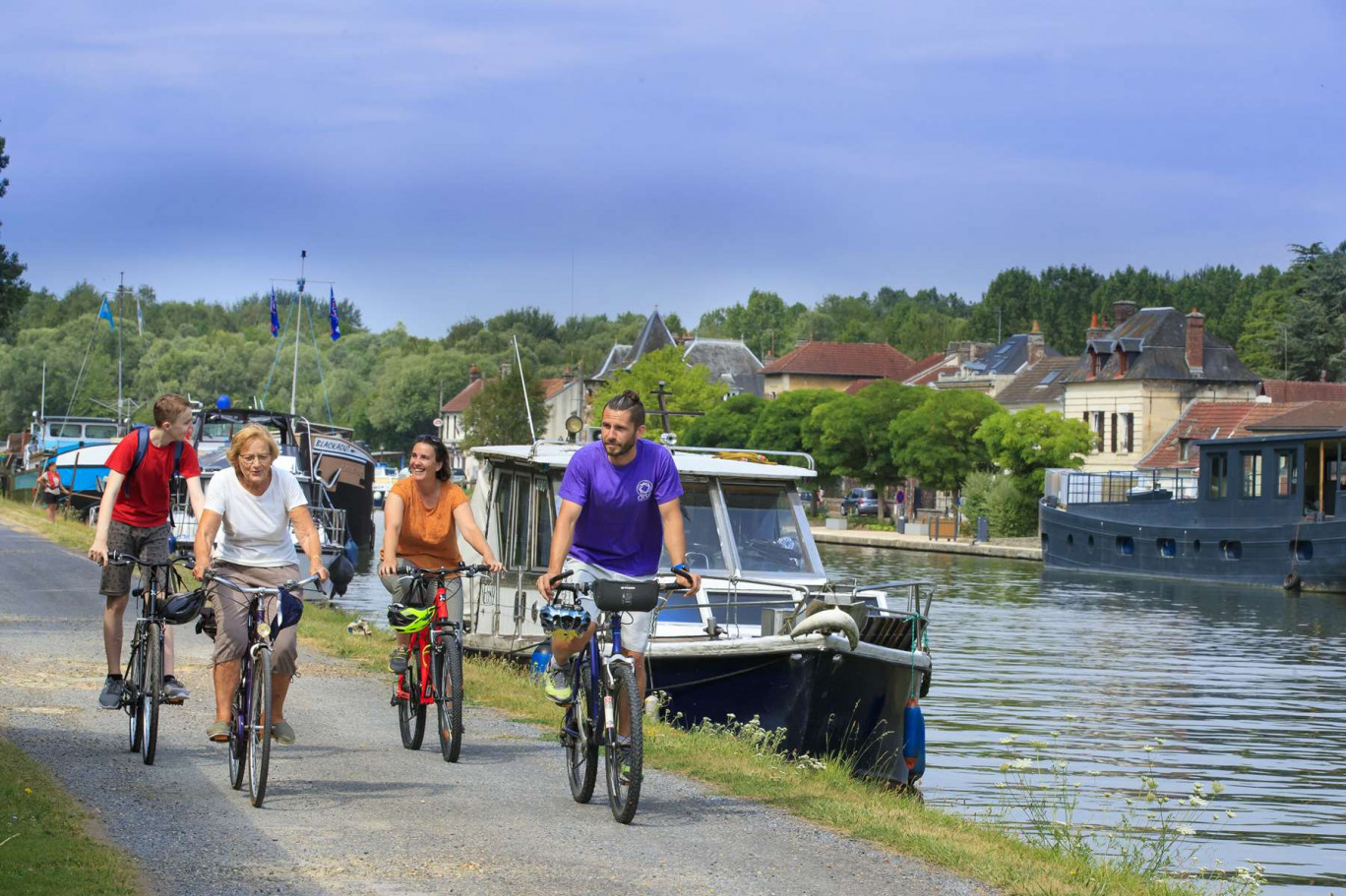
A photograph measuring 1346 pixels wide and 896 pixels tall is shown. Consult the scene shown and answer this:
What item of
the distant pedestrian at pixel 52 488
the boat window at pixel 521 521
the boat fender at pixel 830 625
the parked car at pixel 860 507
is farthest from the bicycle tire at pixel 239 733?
the parked car at pixel 860 507

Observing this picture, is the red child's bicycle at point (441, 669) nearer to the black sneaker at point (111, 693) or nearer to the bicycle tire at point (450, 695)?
the bicycle tire at point (450, 695)

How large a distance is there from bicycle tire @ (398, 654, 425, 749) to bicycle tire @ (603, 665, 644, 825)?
2.37m

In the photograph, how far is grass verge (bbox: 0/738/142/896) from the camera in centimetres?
668

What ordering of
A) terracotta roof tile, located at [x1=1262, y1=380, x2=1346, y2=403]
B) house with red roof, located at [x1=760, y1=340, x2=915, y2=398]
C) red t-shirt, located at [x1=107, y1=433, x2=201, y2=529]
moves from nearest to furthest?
red t-shirt, located at [x1=107, y1=433, x2=201, y2=529], terracotta roof tile, located at [x1=1262, y1=380, x2=1346, y2=403], house with red roof, located at [x1=760, y1=340, x2=915, y2=398]

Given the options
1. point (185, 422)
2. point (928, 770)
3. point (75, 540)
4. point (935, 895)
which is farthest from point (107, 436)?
point (935, 895)

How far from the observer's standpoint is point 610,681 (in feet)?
27.0

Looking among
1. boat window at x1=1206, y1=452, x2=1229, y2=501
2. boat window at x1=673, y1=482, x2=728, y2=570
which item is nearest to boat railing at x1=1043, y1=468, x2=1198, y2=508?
boat window at x1=1206, y1=452, x2=1229, y2=501

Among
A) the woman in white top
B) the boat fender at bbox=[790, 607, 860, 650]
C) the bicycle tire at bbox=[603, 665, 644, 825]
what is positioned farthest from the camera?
the boat fender at bbox=[790, 607, 860, 650]

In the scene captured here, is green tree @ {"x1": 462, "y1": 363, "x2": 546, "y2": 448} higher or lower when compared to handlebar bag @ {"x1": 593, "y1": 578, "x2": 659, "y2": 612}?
higher

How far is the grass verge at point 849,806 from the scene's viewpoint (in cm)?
764

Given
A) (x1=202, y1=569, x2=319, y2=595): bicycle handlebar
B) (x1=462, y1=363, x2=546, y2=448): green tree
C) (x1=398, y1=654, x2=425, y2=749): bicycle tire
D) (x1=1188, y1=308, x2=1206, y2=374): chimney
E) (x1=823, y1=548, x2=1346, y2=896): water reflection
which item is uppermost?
(x1=1188, y1=308, x2=1206, y2=374): chimney

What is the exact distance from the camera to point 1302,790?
1705 centimetres

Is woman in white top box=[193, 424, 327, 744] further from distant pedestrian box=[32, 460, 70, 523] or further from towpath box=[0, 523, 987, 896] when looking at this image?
distant pedestrian box=[32, 460, 70, 523]

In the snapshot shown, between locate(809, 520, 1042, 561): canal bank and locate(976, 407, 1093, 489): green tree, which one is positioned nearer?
locate(809, 520, 1042, 561): canal bank
